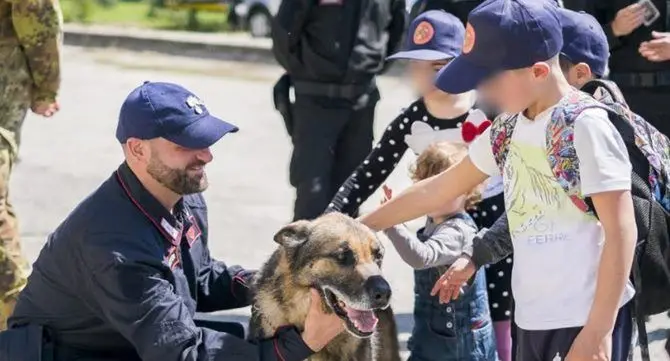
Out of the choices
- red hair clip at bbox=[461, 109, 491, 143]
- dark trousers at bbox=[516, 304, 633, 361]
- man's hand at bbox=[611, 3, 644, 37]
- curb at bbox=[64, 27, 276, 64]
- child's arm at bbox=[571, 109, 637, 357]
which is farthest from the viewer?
curb at bbox=[64, 27, 276, 64]

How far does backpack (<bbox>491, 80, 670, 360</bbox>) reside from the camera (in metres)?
3.16

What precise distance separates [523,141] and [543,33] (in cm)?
34

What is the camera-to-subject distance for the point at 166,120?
11.9 feet

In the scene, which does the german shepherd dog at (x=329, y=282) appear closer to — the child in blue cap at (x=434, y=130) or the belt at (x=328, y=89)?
the child in blue cap at (x=434, y=130)

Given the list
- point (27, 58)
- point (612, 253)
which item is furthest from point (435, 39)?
point (27, 58)

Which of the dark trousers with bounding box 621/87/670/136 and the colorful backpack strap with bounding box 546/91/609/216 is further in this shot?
the dark trousers with bounding box 621/87/670/136

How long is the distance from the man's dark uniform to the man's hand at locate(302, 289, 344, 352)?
0.04 m

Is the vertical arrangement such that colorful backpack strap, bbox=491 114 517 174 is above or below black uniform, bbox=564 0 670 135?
above

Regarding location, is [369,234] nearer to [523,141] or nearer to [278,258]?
[278,258]

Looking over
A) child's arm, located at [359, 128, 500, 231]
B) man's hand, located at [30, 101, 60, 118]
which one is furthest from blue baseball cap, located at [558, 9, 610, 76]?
→ man's hand, located at [30, 101, 60, 118]

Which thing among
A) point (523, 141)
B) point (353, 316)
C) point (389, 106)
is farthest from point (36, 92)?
point (389, 106)

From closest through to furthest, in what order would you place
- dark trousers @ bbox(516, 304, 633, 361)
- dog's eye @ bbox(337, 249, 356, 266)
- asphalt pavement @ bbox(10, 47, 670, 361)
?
dark trousers @ bbox(516, 304, 633, 361) → dog's eye @ bbox(337, 249, 356, 266) → asphalt pavement @ bbox(10, 47, 670, 361)

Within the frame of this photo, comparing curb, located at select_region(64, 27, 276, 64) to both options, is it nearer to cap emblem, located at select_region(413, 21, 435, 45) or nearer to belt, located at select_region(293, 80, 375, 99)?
belt, located at select_region(293, 80, 375, 99)

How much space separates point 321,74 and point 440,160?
7.65ft
